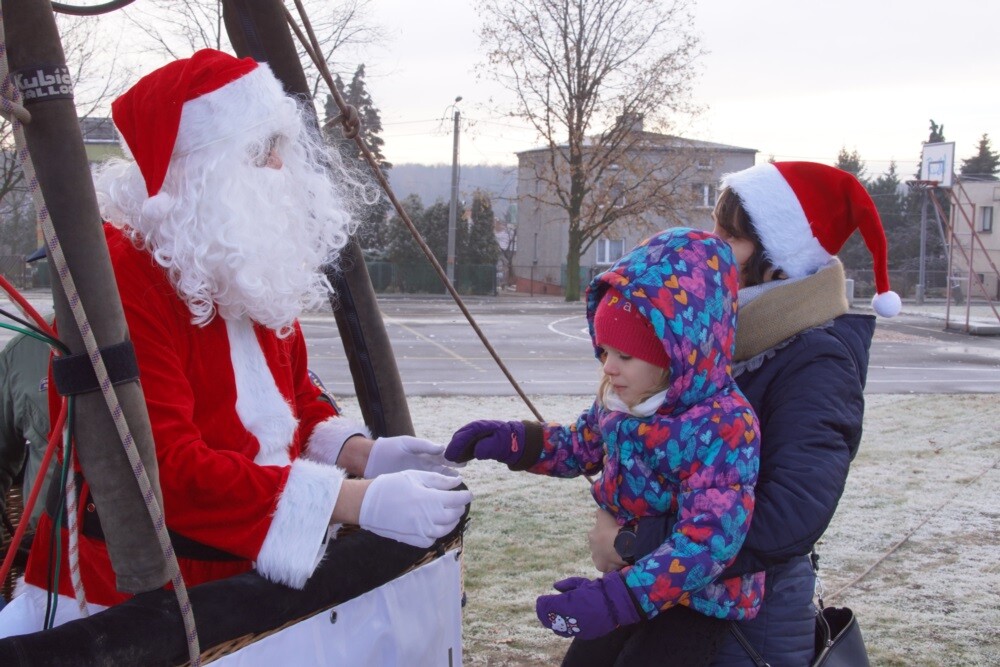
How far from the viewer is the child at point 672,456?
5.75ft

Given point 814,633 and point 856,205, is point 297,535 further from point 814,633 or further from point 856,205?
point 856,205

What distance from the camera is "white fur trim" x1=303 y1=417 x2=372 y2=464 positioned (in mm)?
2479

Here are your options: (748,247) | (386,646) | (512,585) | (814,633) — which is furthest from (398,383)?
(512,585)

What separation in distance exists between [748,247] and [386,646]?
1200 mm

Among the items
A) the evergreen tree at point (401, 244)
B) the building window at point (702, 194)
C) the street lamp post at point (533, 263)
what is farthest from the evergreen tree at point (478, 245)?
the building window at point (702, 194)

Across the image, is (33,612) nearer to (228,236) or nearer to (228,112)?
(228,236)

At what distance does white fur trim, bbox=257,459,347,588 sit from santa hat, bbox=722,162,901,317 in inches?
42.9

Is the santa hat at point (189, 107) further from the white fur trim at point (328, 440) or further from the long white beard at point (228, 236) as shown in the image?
the white fur trim at point (328, 440)

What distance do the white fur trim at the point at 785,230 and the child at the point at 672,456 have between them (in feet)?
0.71

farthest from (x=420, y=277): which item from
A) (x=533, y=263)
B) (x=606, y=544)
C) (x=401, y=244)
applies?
(x=606, y=544)

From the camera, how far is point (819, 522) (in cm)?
184

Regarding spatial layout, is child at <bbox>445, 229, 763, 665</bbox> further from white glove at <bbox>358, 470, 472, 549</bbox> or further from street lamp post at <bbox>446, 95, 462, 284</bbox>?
street lamp post at <bbox>446, 95, 462, 284</bbox>

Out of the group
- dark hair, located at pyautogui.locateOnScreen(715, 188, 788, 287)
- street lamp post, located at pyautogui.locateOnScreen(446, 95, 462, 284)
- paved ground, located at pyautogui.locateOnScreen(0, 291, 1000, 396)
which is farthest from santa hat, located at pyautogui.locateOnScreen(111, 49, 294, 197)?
street lamp post, located at pyautogui.locateOnScreen(446, 95, 462, 284)

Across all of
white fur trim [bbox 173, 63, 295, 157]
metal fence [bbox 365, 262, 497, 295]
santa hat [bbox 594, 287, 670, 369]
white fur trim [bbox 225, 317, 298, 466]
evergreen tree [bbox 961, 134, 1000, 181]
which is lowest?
metal fence [bbox 365, 262, 497, 295]
